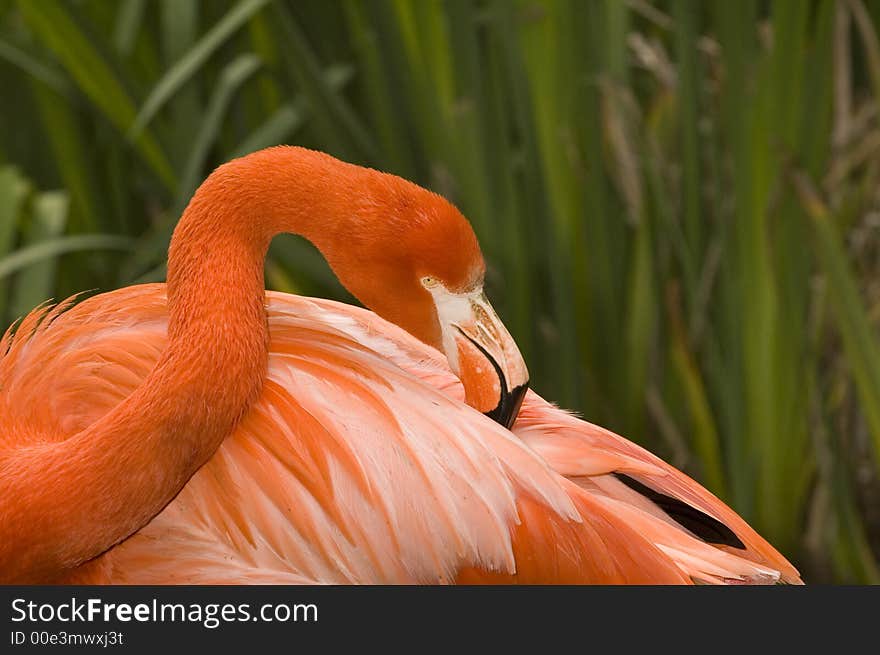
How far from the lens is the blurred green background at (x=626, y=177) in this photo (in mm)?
2125

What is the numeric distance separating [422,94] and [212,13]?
54 centimetres

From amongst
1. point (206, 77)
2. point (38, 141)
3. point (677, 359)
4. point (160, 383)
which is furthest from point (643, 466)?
point (38, 141)

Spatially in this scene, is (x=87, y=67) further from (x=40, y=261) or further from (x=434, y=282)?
(x=434, y=282)

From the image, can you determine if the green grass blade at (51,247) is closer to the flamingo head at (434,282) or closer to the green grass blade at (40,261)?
the green grass blade at (40,261)

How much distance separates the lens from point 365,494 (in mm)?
1366

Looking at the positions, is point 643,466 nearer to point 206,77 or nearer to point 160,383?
point 160,383

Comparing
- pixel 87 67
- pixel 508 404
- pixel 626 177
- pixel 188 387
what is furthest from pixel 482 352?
pixel 87 67

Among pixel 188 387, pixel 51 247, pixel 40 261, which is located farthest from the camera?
pixel 40 261

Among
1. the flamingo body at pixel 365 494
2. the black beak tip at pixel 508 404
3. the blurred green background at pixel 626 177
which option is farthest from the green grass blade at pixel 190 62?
the black beak tip at pixel 508 404

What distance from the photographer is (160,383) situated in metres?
1.33

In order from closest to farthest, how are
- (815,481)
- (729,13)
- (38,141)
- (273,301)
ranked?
(273,301) → (729,13) → (815,481) → (38,141)

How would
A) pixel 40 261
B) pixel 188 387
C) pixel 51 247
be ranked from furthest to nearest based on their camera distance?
pixel 40 261, pixel 51 247, pixel 188 387

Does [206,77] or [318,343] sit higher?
[206,77]

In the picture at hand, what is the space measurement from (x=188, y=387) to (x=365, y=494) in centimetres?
23
